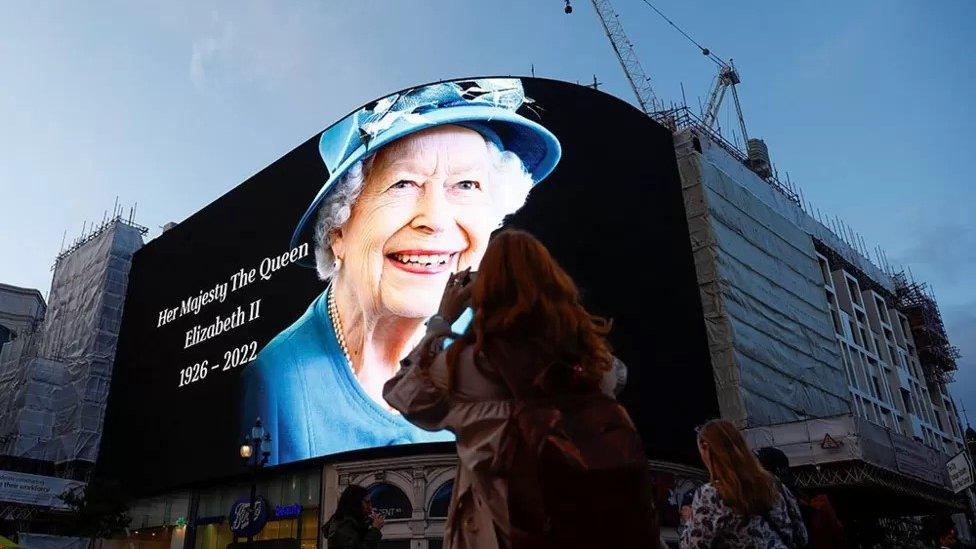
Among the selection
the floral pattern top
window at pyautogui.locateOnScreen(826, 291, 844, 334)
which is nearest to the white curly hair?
the floral pattern top

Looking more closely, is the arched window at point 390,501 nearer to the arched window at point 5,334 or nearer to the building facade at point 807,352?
the building facade at point 807,352

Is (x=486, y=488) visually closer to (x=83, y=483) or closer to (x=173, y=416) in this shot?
(x=173, y=416)

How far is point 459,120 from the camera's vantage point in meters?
19.4

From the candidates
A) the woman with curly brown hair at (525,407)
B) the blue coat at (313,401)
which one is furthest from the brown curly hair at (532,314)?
the blue coat at (313,401)

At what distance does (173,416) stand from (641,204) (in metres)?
17.1

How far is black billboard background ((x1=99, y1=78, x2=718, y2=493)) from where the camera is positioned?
19.8 metres

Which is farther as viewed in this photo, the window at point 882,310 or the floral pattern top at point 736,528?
the window at point 882,310

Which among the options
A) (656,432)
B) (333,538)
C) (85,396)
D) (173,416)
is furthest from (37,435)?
(333,538)

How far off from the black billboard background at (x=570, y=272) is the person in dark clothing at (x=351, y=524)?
1348 cm

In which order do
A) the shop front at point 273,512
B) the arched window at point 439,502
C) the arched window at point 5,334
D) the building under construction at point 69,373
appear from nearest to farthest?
the arched window at point 439,502 < the shop front at point 273,512 < the building under construction at point 69,373 < the arched window at point 5,334

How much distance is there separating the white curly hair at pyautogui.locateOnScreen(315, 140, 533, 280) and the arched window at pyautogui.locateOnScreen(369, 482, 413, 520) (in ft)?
20.1

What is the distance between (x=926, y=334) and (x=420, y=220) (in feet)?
112

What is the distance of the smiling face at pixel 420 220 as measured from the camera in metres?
18.7

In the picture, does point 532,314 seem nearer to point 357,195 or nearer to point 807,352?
point 357,195
